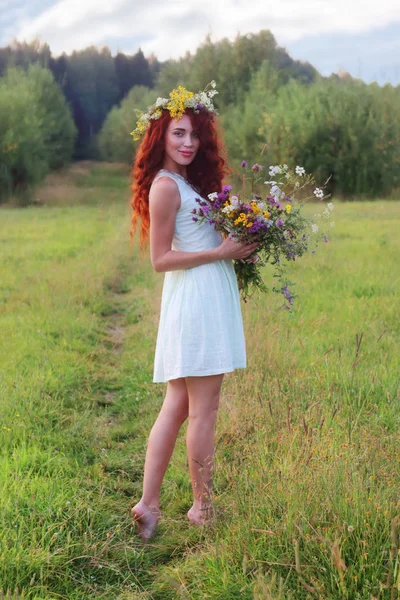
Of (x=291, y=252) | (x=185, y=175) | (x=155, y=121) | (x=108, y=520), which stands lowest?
(x=108, y=520)

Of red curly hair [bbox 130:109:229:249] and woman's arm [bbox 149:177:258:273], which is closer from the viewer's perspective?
woman's arm [bbox 149:177:258:273]

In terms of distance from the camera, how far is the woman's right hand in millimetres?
3366

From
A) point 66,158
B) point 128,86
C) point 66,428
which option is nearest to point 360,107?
point 66,158

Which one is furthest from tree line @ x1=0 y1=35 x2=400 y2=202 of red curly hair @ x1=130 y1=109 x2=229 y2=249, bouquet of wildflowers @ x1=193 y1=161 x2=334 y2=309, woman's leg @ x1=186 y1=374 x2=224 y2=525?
woman's leg @ x1=186 y1=374 x2=224 y2=525

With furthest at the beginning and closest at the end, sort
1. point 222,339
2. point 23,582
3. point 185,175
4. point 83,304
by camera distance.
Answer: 1. point 83,304
2. point 185,175
3. point 222,339
4. point 23,582

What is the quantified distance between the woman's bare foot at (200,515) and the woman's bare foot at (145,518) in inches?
7.7

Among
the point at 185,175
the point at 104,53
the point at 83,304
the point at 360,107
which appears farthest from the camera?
the point at 104,53

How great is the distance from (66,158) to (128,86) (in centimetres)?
3140

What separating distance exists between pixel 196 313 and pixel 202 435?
27.5 inches

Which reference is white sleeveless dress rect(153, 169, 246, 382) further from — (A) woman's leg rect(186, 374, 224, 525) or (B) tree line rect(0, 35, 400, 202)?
(B) tree line rect(0, 35, 400, 202)

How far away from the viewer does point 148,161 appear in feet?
11.8

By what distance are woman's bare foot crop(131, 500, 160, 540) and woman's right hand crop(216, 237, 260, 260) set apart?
59.1 inches

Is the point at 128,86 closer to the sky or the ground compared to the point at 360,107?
closer to the sky

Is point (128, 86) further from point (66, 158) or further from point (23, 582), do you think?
point (23, 582)
